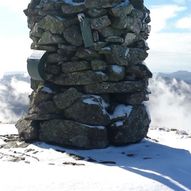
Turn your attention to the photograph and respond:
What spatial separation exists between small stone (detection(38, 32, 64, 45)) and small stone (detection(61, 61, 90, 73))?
93 centimetres

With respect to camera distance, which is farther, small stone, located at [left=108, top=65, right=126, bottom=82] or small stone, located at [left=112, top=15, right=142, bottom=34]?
small stone, located at [left=112, top=15, right=142, bottom=34]

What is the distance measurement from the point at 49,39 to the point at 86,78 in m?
2.10

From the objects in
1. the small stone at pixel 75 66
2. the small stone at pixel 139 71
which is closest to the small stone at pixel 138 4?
the small stone at pixel 139 71

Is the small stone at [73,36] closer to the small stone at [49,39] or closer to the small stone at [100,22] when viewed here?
the small stone at [49,39]

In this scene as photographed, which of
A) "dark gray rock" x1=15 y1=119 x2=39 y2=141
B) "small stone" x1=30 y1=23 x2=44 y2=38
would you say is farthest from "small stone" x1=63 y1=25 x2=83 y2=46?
"dark gray rock" x1=15 y1=119 x2=39 y2=141

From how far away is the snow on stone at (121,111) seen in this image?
17828 millimetres

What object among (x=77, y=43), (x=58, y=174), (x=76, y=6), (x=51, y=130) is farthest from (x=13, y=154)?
(x=76, y=6)

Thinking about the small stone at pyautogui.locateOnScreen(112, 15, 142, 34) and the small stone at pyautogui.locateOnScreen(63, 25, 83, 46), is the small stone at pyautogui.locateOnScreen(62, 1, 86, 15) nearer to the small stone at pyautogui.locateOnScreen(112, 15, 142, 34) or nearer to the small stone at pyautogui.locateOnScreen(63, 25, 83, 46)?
the small stone at pyautogui.locateOnScreen(63, 25, 83, 46)

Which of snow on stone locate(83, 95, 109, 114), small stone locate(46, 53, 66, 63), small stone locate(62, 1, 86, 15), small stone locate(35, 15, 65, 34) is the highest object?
small stone locate(62, 1, 86, 15)

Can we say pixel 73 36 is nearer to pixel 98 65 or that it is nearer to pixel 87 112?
pixel 98 65

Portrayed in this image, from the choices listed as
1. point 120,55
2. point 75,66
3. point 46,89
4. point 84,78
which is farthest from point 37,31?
point 120,55

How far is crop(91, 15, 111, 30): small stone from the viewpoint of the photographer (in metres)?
17.6

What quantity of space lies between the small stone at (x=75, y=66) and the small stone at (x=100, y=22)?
55.3 inches

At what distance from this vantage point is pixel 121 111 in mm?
17953
